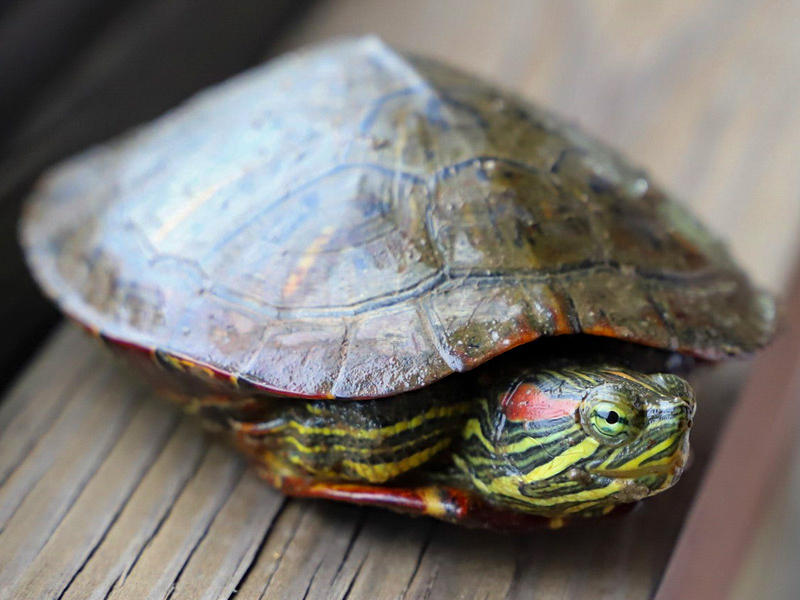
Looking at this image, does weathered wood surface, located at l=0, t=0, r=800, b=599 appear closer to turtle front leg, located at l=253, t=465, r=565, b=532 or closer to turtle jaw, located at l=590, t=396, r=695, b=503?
turtle front leg, located at l=253, t=465, r=565, b=532

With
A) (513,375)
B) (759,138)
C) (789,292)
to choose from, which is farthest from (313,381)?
(759,138)

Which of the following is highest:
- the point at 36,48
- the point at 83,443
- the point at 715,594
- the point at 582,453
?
the point at 582,453

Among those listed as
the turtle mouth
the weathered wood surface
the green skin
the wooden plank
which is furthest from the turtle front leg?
the wooden plank

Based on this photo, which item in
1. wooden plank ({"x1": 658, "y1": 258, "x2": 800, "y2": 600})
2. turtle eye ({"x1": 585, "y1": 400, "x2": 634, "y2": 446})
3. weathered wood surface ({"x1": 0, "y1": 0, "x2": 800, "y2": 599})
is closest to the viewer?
turtle eye ({"x1": 585, "y1": 400, "x2": 634, "y2": 446})

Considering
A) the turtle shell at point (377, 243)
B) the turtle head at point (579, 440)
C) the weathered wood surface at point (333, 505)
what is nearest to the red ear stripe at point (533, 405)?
the turtle head at point (579, 440)

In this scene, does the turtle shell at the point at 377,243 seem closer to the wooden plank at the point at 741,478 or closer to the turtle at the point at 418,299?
the turtle at the point at 418,299

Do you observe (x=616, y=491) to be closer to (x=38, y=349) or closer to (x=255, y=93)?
(x=255, y=93)

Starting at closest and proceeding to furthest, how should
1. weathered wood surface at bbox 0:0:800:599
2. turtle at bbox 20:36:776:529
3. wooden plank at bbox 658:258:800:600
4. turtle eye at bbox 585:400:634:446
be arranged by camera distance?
1. turtle eye at bbox 585:400:634:446
2. turtle at bbox 20:36:776:529
3. weathered wood surface at bbox 0:0:800:599
4. wooden plank at bbox 658:258:800:600
